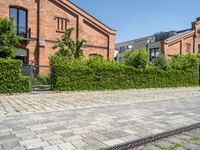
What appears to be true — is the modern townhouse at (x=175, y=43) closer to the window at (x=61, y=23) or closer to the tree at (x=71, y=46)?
the window at (x=61, y=23)

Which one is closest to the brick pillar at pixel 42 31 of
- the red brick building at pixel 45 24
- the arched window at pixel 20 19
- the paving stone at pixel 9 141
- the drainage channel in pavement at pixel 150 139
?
the red brick building at pixel 45 24

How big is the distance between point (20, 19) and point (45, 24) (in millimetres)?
2463

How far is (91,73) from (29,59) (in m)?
8.93

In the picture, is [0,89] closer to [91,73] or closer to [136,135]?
[91,73]

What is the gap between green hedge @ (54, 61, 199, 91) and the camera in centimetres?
1519

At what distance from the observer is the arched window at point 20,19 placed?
72.9 feet

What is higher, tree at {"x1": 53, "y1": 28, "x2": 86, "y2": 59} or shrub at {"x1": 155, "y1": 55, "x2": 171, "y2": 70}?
tree at {"x1": 53, "y1": 28, "x2": 86, "y2": 59}

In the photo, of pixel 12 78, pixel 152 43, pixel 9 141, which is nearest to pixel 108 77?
pixel 12 78

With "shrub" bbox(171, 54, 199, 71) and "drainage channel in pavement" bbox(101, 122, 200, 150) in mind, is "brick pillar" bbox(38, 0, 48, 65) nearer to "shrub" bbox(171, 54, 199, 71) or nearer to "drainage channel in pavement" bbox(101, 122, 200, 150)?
"shrub" bbox(171, 54, 199, 71)

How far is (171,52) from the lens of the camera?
35062 mm

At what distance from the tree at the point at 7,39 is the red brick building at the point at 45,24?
6.80 m

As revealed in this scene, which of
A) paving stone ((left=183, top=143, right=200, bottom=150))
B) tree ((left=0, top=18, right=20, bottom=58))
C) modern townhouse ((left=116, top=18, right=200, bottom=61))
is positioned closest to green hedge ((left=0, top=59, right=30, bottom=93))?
tree ((left=0, top=18, right=20, bottom=58))

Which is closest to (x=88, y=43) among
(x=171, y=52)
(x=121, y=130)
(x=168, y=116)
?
(x=171, y=52)

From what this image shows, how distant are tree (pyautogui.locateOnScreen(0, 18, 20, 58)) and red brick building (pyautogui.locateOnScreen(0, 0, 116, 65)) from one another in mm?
6801
